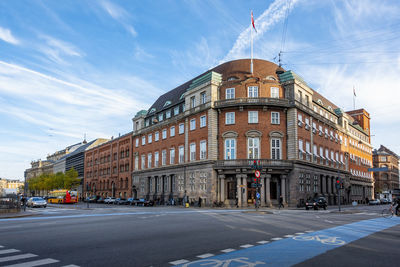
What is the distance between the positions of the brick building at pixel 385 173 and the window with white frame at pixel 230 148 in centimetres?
8574

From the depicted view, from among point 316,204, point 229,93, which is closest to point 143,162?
point 229,93

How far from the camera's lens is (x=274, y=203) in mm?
46094

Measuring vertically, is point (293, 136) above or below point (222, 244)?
above

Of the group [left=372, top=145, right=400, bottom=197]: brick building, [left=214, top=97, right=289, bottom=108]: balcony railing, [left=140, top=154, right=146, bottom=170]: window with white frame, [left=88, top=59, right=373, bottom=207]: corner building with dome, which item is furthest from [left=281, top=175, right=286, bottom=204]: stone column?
[left=372, top=145, right=400, bottom=197]: brick building

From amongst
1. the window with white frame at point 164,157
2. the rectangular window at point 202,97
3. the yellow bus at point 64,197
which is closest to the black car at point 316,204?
the rectangular window at point 202,97

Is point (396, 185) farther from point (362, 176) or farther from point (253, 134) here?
point (253, 134)

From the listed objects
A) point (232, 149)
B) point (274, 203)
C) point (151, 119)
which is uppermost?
point (151, 119)

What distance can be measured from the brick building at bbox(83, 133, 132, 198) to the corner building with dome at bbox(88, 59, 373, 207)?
15.8 meters

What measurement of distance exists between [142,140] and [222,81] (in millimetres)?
26408

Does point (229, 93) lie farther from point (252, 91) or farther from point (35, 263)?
point (35, 263)

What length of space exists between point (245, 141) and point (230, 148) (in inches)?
93.6

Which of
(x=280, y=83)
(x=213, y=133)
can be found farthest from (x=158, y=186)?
(x=280, y=83)

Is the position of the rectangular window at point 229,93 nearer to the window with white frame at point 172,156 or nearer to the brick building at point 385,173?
the window with white frame at point 172,156

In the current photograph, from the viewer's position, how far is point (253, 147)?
46781 millimetres
